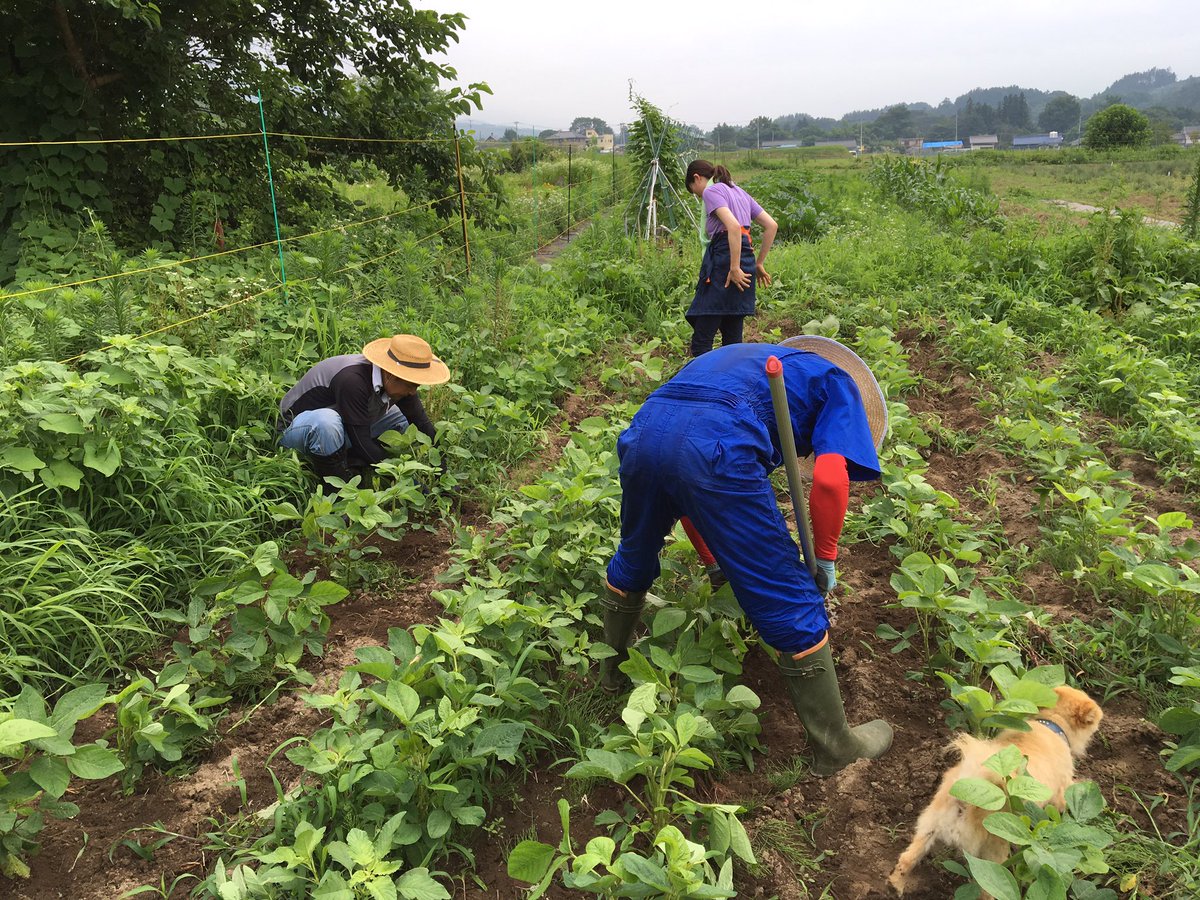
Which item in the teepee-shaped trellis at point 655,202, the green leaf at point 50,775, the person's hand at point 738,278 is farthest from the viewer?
the teepee-shaped trellis at point 655,202

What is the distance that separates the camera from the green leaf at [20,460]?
2.90 metres

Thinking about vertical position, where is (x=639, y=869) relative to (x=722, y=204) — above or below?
below

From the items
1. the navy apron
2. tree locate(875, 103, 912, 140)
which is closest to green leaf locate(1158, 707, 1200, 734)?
the navy apron

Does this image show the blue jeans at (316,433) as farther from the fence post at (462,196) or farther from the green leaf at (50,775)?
the fence post at (462,196)

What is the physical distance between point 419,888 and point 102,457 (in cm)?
225

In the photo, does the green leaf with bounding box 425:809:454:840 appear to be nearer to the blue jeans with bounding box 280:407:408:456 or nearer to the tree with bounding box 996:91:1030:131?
the blue jeans with bounding box 280:407:408:456

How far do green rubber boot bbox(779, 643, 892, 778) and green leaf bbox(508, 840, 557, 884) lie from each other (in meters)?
0.94

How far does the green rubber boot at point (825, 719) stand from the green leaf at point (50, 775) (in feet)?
6.60

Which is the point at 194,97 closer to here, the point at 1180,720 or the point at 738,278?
the point at 738,278

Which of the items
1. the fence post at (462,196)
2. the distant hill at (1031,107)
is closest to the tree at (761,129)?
the distant hill at (1031,107)

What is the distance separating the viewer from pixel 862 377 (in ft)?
8.61

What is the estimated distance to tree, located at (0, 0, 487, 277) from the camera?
5.74m

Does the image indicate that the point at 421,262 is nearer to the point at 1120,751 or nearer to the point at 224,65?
the point at 224,65

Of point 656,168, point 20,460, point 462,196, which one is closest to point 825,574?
point 20,460
